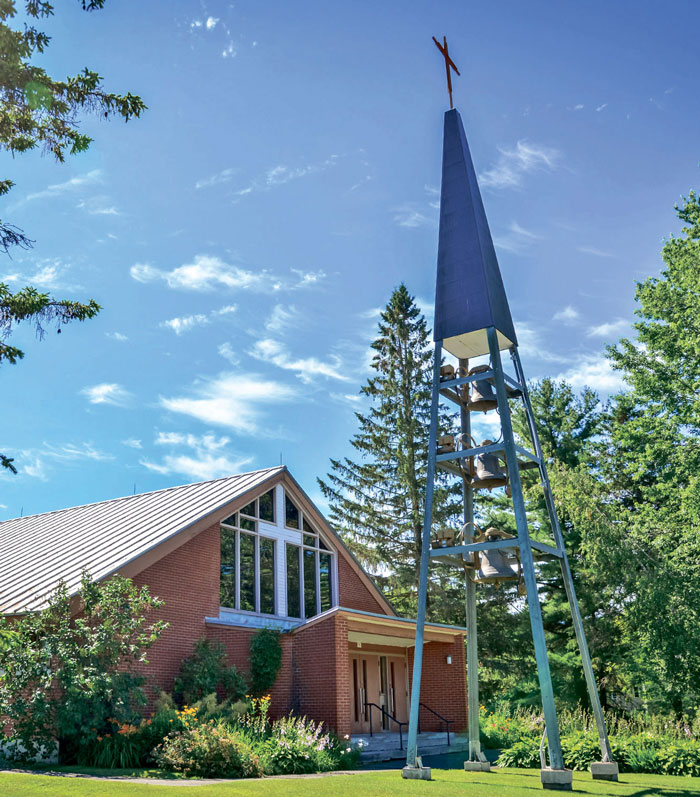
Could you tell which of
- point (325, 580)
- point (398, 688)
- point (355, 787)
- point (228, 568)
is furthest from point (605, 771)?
point (325, 580)

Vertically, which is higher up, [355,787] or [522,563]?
[522,563]

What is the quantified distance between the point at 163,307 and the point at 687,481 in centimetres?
1645

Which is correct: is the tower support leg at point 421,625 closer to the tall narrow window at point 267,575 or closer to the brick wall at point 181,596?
the brick wall at point 181,596

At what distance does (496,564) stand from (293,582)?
8.72 meters

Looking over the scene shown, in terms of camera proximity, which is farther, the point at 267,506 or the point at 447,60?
the point at 267,506

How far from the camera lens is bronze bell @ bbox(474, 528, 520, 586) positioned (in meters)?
12.1

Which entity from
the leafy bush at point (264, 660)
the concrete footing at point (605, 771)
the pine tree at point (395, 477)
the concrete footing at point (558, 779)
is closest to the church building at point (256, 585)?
the leafy bush at point (264, 660)

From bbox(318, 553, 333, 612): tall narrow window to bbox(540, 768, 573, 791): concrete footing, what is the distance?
11049mm

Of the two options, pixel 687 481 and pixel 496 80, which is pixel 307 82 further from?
pixel 687 481

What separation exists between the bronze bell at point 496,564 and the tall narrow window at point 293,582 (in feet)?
26.2

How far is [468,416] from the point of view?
1388cm

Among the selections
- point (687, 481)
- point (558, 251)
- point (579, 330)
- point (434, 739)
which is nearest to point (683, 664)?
point (687, 481)

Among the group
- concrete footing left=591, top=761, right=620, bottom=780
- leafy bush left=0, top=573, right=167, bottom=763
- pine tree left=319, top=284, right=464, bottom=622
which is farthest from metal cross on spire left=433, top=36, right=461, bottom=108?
pine tree left=319, top=284, right=464, bottom=622

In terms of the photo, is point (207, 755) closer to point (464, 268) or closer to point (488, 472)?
point (488, 472)
